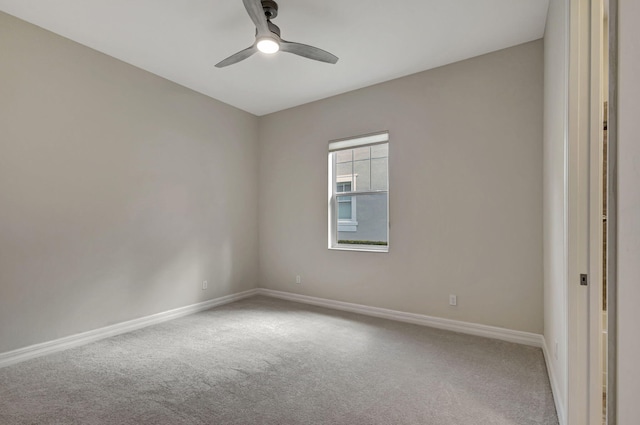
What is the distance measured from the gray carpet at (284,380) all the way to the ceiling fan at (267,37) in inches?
103

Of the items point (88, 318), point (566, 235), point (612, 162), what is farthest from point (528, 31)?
point (88, 318)

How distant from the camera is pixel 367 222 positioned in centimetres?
428

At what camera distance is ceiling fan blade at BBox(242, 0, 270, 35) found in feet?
6.96

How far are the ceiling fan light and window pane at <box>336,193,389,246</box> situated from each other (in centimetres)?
→ 224

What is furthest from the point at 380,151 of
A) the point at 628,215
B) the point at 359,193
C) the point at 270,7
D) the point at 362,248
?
the point at 628,215

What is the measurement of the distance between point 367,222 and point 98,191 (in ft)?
10.1

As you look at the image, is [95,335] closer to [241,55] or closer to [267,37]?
[241,55]

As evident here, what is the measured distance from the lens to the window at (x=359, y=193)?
4.13 meters

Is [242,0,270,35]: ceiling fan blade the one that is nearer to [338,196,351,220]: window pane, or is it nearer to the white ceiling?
the white ceiling

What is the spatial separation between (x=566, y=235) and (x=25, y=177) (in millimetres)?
4043

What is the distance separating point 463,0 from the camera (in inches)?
99.5

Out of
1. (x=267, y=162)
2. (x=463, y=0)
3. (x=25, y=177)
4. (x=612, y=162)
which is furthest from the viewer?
(x=267, y=162)

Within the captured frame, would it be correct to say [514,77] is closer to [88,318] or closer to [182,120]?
[182,120]

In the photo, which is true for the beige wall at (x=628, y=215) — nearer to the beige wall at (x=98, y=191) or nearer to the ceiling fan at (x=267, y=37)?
the ceiling fan at (x=267, y=37)
